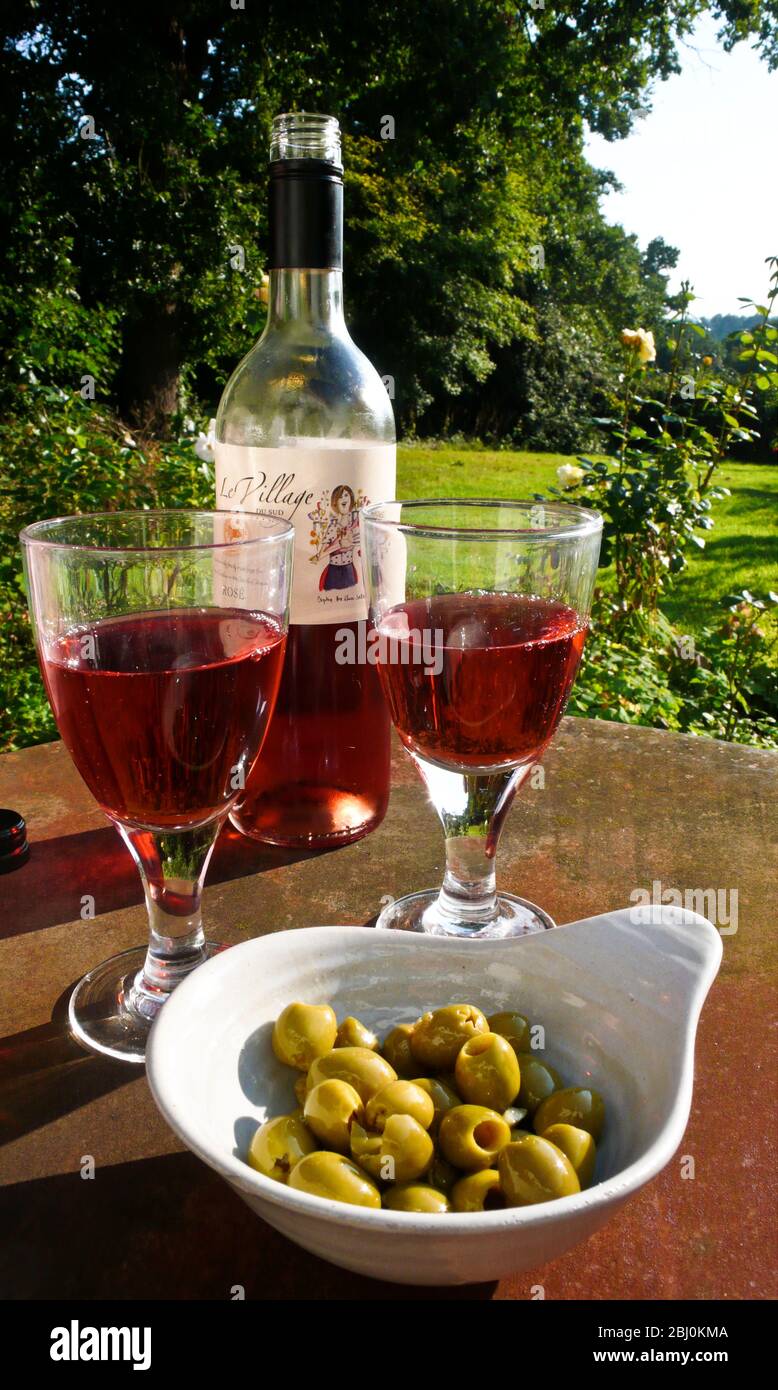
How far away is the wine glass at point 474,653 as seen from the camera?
2.79 feet

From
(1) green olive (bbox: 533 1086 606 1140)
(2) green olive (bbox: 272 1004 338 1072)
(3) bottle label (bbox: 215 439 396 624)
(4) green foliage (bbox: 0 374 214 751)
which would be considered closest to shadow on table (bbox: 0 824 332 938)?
(3) bottle label (bbox: 215 439 396 624)

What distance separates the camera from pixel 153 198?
7.43 metres

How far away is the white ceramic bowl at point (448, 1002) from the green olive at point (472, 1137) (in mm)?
58

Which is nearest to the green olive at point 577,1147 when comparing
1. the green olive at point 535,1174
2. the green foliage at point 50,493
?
the green olive at point 535,1174

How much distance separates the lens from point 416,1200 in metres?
0.55

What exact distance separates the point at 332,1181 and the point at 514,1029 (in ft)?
0.56

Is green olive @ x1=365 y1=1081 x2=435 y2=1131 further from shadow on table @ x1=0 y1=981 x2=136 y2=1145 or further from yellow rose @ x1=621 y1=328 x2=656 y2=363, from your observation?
yellow rose @ x1=621 y1=328 x2=656 y2=363

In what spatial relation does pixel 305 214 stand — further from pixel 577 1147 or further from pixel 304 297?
pixel 577 1147

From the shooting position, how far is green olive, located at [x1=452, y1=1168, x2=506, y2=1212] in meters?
0.56

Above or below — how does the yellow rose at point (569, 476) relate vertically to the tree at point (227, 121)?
below

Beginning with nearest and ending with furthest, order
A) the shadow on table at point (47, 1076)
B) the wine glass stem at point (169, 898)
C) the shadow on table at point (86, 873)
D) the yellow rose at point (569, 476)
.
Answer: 1. the shadow on table at point (47, 1076)
2. the wine glass stem at point (169, 898)
3. the shadow on table at point (86, 873)
4. the yellow rose at point (569, 476)

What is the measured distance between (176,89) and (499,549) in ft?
25.6

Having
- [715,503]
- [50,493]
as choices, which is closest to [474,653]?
[50,493]

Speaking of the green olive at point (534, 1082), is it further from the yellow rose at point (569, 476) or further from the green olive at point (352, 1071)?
the yellow rose at point (569, 476)
